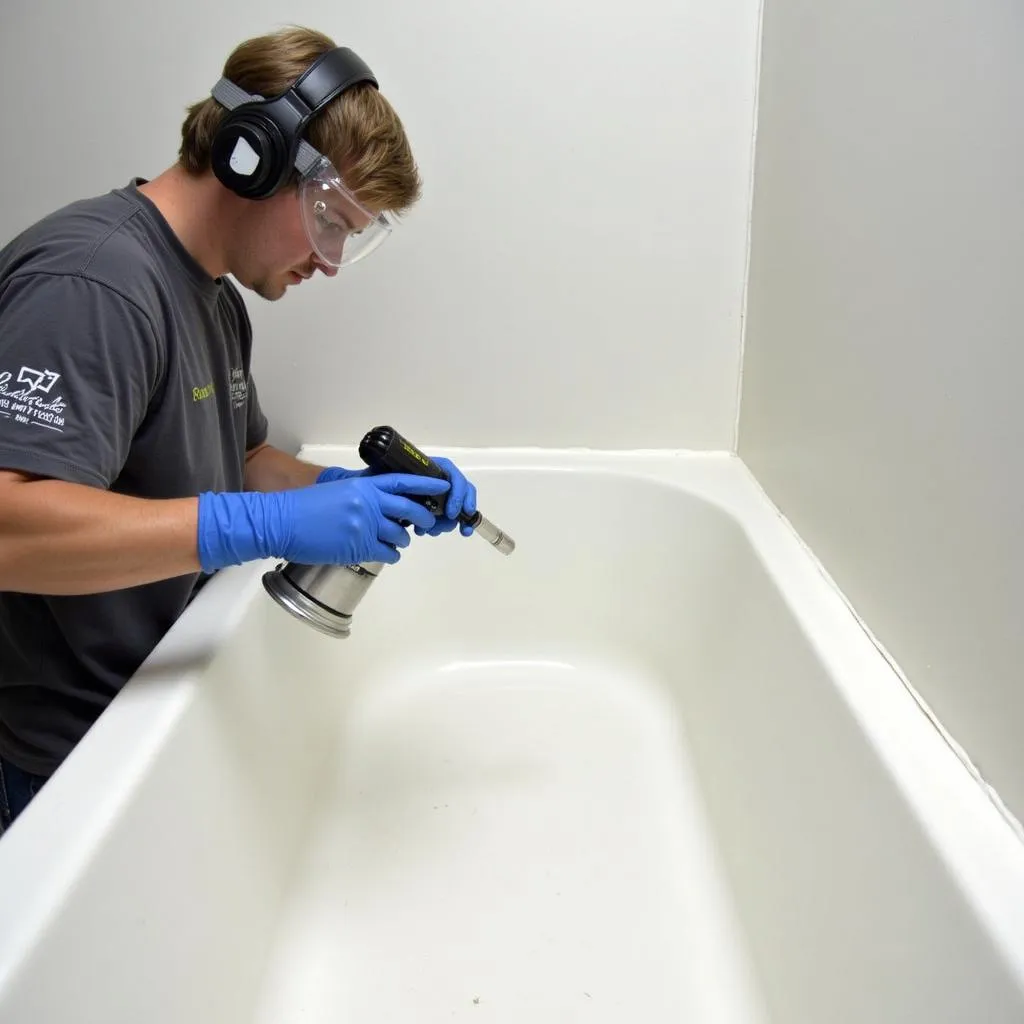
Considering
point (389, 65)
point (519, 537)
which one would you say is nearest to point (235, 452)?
point (519, 537)

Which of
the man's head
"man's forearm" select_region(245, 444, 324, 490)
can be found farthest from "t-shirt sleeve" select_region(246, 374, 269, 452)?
the man's head

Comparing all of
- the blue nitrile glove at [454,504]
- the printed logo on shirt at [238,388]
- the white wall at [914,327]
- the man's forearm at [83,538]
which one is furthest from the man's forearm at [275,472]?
the white wall at [914,327]

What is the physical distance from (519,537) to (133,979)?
2.90 ft

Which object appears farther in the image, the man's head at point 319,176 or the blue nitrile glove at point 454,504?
the blue nitrile glove at point 454,504

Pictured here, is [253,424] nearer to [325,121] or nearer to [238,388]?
[238,388]

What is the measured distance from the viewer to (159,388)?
712 millimetres

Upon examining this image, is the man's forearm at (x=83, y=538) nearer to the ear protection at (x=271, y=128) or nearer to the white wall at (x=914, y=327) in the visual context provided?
the ear protection at (x=271, y=128)

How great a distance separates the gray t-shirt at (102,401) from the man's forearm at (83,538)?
2cm

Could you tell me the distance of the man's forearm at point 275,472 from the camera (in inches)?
41.6

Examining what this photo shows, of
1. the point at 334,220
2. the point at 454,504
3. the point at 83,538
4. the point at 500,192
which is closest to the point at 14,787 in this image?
the point at 83,538

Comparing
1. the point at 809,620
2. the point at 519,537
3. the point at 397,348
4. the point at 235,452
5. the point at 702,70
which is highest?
the point at 702,70

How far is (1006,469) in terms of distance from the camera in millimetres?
586

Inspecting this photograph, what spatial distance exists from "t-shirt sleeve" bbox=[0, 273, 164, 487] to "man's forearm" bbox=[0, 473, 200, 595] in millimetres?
19

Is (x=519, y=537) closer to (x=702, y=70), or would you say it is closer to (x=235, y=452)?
(x=235, y=452)
